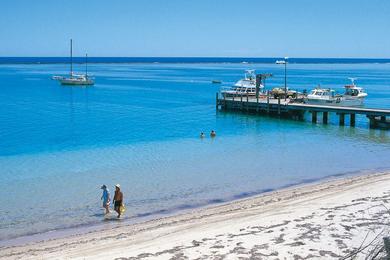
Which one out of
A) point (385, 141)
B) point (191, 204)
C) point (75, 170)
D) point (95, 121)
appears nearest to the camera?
point (191, 204)

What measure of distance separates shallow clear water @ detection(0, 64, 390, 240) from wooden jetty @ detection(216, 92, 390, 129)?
1521 millimetres

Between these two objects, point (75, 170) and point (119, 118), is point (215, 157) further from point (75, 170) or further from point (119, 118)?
point (119, 118)

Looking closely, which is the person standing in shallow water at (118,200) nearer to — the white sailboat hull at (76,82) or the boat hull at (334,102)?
the boat hull at (334,102)

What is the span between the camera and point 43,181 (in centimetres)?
2441

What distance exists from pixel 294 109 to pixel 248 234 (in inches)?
1445

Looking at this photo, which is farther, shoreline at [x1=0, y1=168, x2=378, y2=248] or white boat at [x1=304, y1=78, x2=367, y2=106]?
white boat at [x1=304, y1=78, x2=367, y2=106]

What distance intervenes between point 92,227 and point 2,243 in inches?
114

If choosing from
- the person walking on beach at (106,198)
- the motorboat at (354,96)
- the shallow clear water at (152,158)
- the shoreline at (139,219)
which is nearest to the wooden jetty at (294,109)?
the shallow clear water at (152,158)

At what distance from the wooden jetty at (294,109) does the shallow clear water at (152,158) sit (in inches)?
59.9

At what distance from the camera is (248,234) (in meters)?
15.3

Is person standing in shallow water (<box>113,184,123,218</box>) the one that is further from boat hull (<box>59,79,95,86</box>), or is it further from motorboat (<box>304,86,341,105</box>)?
boat hull (<box>59,79,95,86</box>)

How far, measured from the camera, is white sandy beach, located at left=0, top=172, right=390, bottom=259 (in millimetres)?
13773

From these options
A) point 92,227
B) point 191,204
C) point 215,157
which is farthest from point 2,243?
point 215,157

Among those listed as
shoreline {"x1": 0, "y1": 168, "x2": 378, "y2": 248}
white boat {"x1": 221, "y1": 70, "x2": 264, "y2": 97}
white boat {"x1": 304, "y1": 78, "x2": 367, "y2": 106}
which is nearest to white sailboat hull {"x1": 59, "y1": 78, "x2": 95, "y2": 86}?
white boat {"x1": 221, "y1": 70, "x2": 264, "y2": 97}
